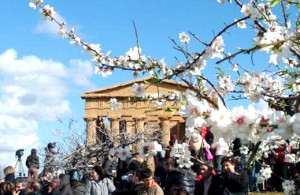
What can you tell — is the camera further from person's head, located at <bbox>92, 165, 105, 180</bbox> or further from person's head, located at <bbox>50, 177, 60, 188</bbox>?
person's head, located at <bbox>50, 177, 60, 188</bbox>

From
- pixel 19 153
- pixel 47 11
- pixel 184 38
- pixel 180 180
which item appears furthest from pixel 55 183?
pixel 19 153

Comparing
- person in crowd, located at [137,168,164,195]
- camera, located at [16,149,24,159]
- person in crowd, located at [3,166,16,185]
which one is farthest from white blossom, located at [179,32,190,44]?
camera, located at [16,149,24,159]

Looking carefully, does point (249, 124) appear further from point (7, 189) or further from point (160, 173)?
point (160, 173)

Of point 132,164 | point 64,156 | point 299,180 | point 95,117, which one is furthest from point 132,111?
point 299,180

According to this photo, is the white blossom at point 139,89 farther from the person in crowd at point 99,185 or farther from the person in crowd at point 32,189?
the person in crowd at point 99,185

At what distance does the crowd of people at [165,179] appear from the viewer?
6645mm

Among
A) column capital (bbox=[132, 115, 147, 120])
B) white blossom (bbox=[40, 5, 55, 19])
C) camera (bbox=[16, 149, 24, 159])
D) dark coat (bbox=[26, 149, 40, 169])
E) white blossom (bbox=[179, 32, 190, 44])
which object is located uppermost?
column capital (bbox=[132, 115, 147, 120])

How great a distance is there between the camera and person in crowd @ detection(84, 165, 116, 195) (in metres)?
11.0

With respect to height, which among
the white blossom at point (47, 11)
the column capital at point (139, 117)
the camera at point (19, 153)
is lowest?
the camera at point (19, 153)

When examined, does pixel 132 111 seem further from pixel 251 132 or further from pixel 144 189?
pixel 251 132

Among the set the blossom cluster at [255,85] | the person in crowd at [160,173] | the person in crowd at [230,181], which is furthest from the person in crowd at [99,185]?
the blossom cluster at [255,85]

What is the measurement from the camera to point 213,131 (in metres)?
2.60

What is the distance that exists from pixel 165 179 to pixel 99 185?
5.11ft

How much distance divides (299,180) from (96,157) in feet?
50.3
